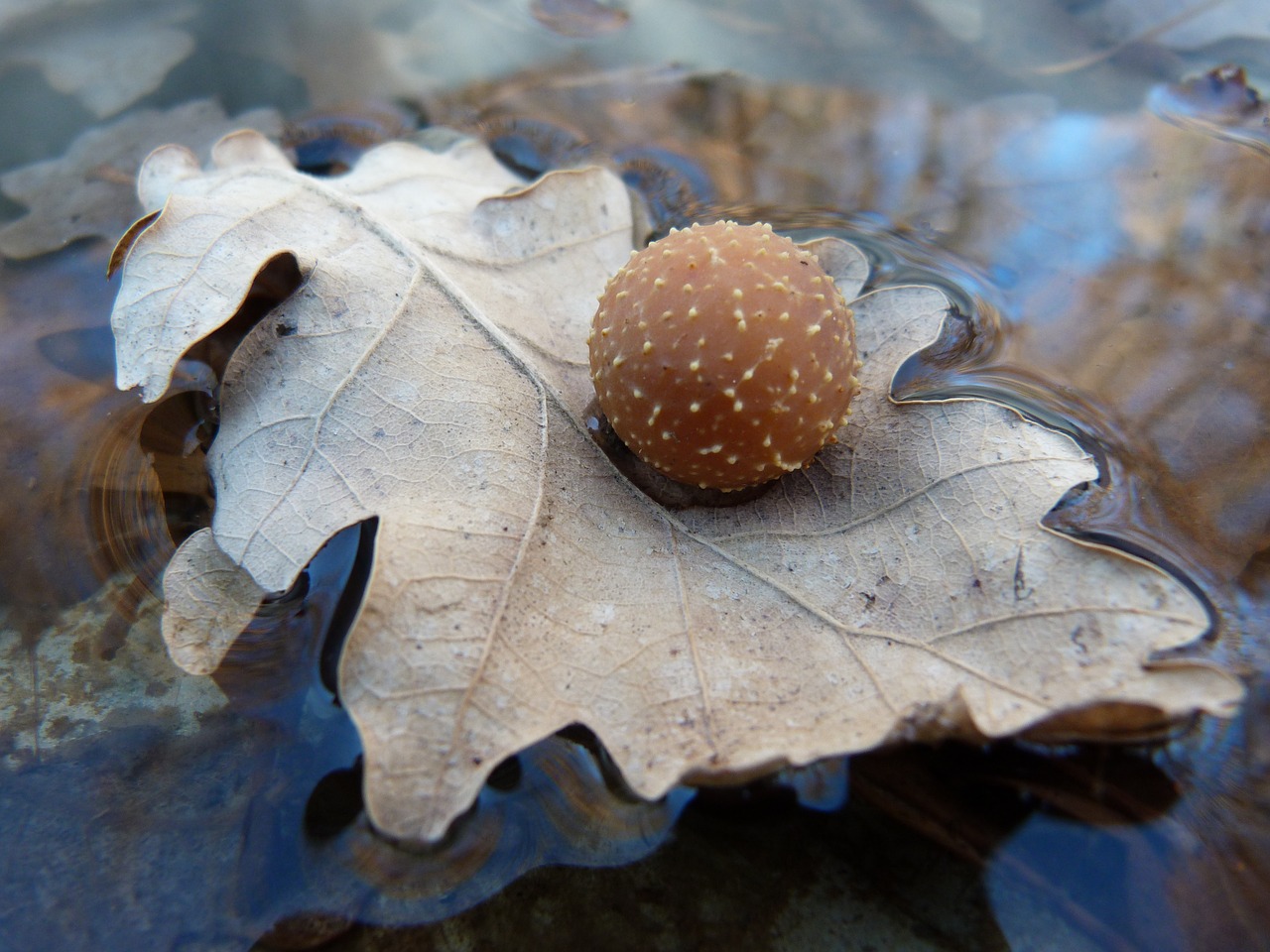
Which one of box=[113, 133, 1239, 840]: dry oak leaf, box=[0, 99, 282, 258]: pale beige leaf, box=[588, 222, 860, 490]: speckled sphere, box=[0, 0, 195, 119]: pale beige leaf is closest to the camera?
box=[113, 133, 1239, 840]: dry oak leaf

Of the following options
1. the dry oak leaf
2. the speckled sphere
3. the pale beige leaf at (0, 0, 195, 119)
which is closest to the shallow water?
the pale beige leaf at (0, 0, 195, 119)

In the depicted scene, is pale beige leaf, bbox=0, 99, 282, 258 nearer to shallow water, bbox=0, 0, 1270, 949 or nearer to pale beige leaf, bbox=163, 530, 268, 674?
shallow water, bbox=0, 0, 1270, 949

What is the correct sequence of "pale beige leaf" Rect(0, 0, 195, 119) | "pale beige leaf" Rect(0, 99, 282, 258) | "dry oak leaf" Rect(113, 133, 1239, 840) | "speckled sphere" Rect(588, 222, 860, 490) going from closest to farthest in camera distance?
"dry oak leaf" Rect(113, 133, 1239, 840)
"speckled sphere" Rect(588, 222, 860, 490)
"pale beige leaf" Rect(0, 99, 282, 258)
"pale beige leaf" Rect(0, 0, 195, 119)

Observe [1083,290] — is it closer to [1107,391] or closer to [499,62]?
[1107,391]

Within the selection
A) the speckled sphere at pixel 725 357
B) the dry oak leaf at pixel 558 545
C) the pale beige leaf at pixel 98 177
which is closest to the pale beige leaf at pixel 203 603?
the dry oak leaf at pixel 558 545

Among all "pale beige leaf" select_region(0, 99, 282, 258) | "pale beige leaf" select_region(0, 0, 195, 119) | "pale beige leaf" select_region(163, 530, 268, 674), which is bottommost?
"pale beige leaf" select_region(163, 530, 268, 674)

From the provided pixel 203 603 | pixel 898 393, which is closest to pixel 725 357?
pixel 898 393
